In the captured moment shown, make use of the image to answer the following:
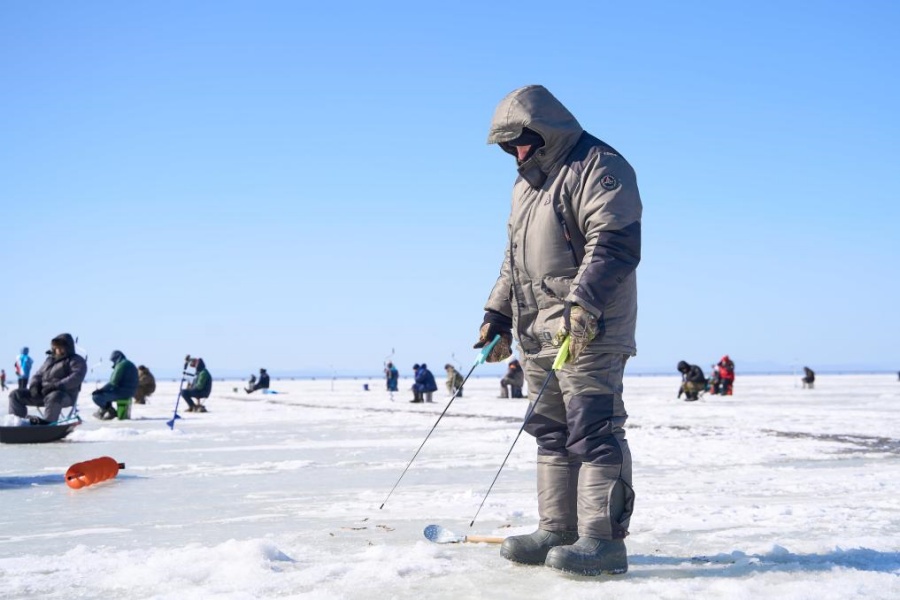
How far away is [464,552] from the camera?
12.3 feet

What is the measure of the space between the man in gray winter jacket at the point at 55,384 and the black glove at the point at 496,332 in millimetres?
9376

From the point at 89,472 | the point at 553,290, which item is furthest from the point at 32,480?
the point at 553,290

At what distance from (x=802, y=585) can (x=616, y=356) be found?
41.5 inches

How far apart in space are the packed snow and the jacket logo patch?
1489 mm

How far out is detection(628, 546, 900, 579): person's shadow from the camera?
334 cm

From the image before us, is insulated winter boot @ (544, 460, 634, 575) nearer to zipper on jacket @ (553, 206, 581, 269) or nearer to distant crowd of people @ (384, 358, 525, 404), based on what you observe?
zipper on jacket @ (553, 206, 581, 269)

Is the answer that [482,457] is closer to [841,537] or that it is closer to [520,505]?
[520,505]

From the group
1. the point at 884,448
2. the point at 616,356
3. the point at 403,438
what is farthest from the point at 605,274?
the point at 403,438

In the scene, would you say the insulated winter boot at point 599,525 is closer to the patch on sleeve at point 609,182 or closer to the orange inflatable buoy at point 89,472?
the patch on sleeve at point 609,182

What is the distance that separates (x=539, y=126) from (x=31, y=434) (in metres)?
9.79

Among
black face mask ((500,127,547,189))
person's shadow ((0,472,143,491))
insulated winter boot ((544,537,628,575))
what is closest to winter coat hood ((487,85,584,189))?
black face mask ((500,127,547,189))

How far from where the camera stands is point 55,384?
11992 millimetres

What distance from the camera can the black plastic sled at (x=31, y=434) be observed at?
11250 millimetres

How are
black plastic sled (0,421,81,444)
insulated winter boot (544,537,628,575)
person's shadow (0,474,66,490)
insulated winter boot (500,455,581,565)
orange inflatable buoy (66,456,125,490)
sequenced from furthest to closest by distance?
1. black plastic sled (0,421,81,444)
2. person's shadow (0,474,66,490)
3. orange inflatable buoy (66,456,125,490)
4. insulated winter boot (500,455,581,565)
5. insulated winter boot (544,537,628,575)
